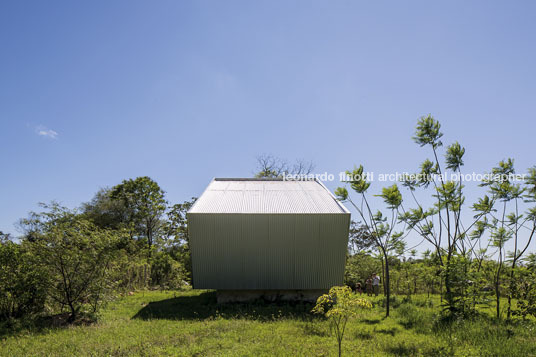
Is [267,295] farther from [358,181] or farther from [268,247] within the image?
[358,181]

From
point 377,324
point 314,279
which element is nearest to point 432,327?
point 377,324

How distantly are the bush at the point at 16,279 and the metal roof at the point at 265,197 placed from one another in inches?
187

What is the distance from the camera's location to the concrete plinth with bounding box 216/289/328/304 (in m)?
11.5

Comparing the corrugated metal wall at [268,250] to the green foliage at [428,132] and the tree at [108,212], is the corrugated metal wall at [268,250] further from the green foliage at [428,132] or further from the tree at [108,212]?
the tree at [108,212]

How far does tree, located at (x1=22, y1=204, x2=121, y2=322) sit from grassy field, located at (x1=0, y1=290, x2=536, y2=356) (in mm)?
1014

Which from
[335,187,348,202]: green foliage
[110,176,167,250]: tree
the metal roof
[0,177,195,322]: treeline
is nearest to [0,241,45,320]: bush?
[0,177,195,322]: treeline

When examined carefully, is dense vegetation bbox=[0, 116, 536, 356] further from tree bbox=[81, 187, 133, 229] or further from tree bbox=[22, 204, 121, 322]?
tree bbox=[81, 187, 133, 229]

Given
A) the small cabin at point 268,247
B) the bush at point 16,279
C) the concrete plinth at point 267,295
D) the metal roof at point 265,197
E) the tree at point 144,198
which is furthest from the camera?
the tree at point 144,198

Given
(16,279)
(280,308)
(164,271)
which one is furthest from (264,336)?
(164,271)

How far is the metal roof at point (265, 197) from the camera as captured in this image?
1078 centimetres

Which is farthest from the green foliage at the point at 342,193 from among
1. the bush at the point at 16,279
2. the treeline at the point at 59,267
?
the bush at the point at 16,279

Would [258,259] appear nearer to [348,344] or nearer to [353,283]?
[348,344]

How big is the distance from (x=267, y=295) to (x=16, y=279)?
8.00 metres

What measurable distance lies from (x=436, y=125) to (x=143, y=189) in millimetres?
22796
